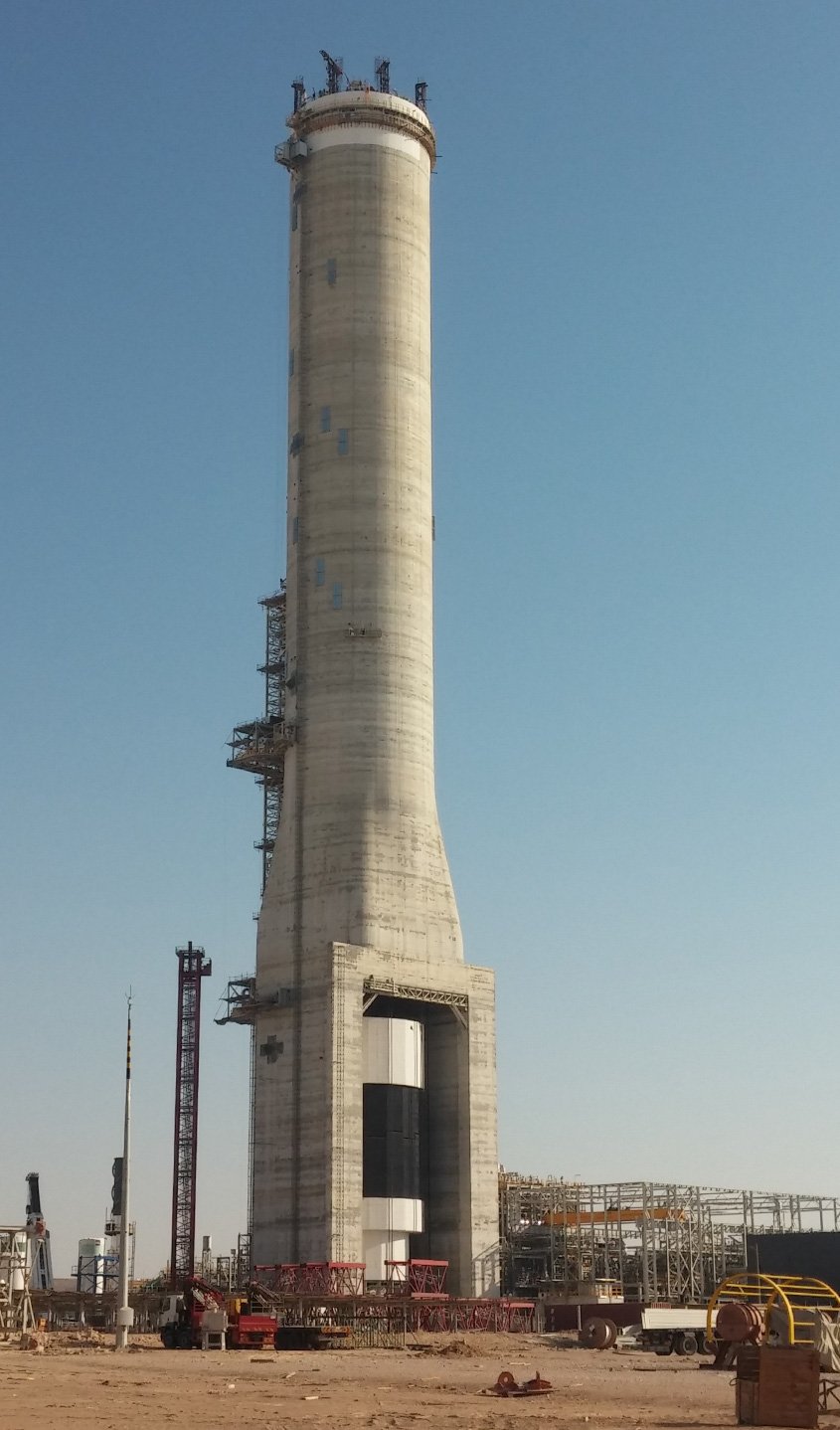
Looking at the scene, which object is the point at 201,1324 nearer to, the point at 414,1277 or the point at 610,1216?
the point at 414,1277

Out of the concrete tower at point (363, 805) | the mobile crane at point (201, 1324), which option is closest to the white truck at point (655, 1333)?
the mobile crane at point (201, 1324)

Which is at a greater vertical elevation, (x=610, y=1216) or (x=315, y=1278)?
(x=610, y=1216)

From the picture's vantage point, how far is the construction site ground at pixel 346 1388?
37.0m

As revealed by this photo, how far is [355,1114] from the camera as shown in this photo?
300 feet

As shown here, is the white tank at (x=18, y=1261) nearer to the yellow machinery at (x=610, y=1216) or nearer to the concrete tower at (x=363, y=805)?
the concrete tower at (x=363, y=805)

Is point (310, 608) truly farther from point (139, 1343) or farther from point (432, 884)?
point (139, 1343)

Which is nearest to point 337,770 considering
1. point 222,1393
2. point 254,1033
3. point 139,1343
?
point 254,1033

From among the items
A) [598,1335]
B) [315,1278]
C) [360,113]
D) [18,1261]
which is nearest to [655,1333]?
[598,1335]

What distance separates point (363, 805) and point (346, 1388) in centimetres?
5201

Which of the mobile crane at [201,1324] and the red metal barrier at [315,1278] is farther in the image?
the red metal barrier at [315,1278]

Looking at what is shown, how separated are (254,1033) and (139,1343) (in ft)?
91.2

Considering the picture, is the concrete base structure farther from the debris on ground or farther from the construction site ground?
the debris on ground

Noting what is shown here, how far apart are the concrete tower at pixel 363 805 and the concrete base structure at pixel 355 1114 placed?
116 millimetres

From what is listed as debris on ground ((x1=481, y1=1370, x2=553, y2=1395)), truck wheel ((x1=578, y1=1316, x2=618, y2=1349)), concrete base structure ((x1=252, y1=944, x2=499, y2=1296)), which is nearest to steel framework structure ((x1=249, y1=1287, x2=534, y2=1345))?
concrete base structure ((x1=252, y1=944, x2=499, y2=1296))
